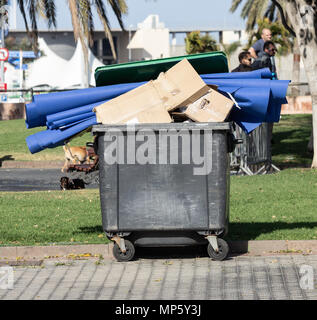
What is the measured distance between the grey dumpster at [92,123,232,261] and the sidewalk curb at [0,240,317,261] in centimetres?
59

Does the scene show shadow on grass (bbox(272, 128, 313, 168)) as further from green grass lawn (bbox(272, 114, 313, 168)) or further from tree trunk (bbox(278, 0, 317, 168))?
tree trunk (bbox(278, 0, 317, 168))

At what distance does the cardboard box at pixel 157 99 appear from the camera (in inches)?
316

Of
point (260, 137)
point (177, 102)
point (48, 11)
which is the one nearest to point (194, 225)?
point (177, 102)

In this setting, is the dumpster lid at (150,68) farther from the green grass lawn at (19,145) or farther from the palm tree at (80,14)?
the palm tree at (80,14)

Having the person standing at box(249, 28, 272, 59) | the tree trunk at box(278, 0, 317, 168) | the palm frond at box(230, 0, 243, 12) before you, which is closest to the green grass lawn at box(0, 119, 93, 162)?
the person standing at box(249, 28, 272, 59)

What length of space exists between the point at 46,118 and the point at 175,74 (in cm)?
147

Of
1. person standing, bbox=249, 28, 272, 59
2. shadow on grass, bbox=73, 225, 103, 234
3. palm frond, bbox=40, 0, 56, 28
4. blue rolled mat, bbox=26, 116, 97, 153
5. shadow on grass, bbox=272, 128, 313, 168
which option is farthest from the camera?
palm frond, bbox=40, 0, 56, 28

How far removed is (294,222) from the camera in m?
9.75

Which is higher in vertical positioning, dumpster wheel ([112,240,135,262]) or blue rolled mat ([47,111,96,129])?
blue rolled mat ([47,111,96,129])

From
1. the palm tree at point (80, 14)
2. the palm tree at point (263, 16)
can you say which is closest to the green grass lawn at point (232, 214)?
the palm tree at point (80, 14)

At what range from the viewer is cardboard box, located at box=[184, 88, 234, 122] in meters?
8.01

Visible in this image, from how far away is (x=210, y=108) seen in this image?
8039 mm

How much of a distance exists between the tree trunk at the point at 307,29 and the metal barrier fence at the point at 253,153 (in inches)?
49.4

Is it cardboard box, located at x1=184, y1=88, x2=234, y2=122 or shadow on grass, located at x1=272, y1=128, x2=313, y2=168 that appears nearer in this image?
cardboard box, located at x1=184, y1=88, x2=234, y2=122
